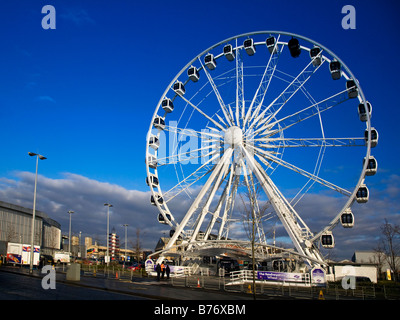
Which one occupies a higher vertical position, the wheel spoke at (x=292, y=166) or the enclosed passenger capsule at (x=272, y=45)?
the enclosed passenger capsule at (x=272, y=45)

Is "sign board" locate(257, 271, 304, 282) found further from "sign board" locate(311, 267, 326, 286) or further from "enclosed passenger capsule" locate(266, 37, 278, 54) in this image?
"enclosed passenger capsule" locate(266, 37, 278, 54)

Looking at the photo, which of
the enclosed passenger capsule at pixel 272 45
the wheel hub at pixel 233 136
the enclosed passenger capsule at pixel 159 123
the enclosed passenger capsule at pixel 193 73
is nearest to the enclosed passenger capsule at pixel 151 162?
the enclosed passenger capsule at pixel 159 123

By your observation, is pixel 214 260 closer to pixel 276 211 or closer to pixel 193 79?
pixel 276 211

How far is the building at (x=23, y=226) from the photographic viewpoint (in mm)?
91438

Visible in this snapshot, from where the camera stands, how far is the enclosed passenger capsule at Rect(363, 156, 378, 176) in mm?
34844

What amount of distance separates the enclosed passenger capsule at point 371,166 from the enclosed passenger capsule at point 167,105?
22131 mm

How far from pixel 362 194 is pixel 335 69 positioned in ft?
39.5

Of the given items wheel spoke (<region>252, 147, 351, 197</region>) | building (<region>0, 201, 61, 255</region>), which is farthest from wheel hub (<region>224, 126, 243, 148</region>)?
building (<region>0, 201, 61, 255</region>)

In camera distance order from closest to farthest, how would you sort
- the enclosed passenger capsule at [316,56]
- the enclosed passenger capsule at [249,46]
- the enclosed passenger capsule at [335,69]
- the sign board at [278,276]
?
the sign board at [278,276] < the enclosed passenger capsule at [335,69] < the enclosed passenger capsule at [316,56] < the enclosed passenger capsule at [249,46]

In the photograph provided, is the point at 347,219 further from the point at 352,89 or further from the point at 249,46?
the point at 249,46

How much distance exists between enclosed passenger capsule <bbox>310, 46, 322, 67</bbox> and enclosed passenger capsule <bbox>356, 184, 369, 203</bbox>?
1266cm

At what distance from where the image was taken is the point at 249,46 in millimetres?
42094

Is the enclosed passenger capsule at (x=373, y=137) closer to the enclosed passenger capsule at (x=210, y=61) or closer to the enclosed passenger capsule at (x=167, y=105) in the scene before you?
the enclosed passenger capsule at (x=210, y=61)

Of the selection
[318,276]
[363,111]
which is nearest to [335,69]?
[363,111]
